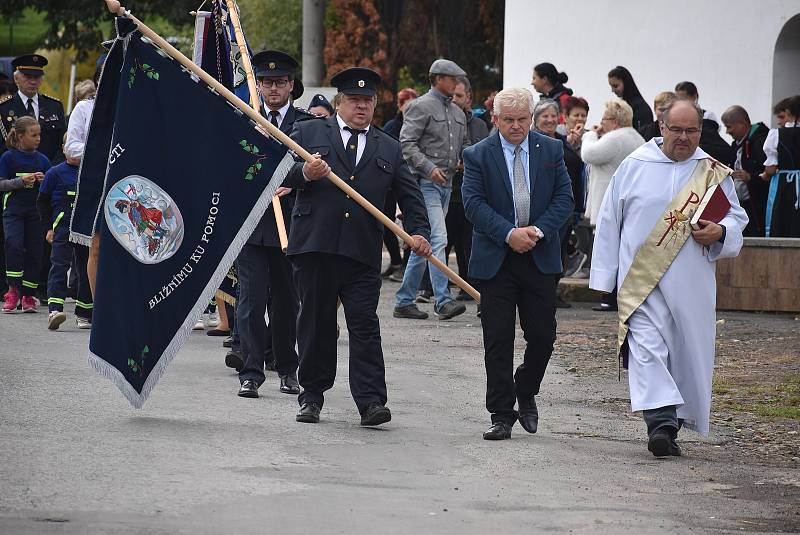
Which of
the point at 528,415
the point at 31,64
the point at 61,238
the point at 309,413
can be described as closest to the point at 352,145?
the point at 309,413

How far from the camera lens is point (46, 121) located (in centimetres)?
1645

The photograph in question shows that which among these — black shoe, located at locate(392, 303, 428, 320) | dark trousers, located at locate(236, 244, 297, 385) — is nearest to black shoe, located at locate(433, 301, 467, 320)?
black shoe, located at locate(392, 303, 428, 320)

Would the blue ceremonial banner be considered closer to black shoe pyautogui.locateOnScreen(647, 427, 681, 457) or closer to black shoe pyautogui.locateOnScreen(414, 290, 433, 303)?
black shoe pyautogui.locateOnScreen(647, 427, 681, 457)

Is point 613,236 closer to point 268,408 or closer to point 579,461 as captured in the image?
point 579,461

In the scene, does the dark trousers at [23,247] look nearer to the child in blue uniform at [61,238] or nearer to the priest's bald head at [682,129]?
the child in blue uniform at [61,238]

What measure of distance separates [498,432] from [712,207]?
5.49ft

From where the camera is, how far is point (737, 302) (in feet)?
52.1

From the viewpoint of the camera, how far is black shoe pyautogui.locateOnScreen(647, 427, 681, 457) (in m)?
8.27

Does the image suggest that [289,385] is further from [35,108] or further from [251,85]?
[35,108]

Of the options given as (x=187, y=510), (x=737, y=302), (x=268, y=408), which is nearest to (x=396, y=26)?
(x=737, y=302)

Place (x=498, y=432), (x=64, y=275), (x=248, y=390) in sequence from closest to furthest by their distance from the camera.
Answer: (x=498, y=432) < (x=248, y=390) < (x=64, y=275)

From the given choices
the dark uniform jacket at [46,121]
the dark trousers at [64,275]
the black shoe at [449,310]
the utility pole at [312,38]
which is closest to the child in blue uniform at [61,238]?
the dark trousers at [64,275]

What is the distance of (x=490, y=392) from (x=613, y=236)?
3.60 feet

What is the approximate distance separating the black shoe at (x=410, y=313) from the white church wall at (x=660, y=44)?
6316 millimetres
